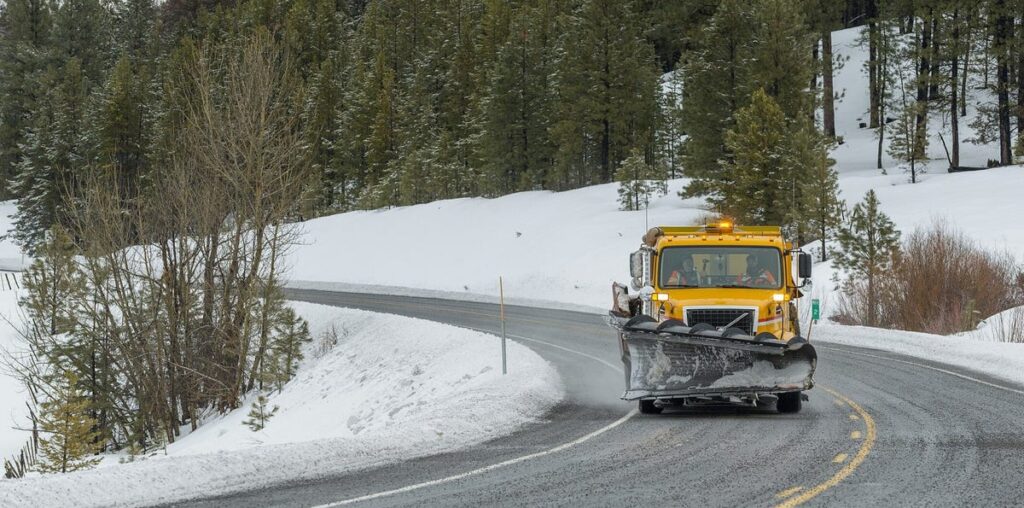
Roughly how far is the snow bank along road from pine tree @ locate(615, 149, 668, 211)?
32234 mm

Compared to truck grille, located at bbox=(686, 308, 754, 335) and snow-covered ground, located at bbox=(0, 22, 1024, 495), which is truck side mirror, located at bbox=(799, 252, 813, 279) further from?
snow-covered ground, located at bbox=(0, 22, 1024, 495)

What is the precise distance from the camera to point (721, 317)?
13023mm

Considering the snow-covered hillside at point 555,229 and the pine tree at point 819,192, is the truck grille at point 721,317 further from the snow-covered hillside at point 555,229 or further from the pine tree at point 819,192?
the snow-covered hillside at point 555,229

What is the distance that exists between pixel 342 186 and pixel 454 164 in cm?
1477

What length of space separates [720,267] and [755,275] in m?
0.48

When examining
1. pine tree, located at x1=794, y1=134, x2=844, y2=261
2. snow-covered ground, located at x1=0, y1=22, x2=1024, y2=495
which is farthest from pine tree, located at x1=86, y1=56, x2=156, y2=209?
pine tree, located at x1=794, y1=134, x2=844, y2=261

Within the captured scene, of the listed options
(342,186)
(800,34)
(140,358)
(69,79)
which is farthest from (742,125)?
(69,79)

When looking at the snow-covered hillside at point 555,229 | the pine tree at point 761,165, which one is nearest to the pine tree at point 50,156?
the snow-covered hillside at point 555,229

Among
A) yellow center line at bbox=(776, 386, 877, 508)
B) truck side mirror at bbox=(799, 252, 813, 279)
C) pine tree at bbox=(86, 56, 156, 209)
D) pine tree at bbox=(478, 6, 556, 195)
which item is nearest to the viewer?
yellow center line at bbox=(776, 386, 877, 508)

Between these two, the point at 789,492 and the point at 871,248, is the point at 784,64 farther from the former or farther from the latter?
the point at 789,492

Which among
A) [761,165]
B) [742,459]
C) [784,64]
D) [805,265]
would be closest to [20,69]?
[784,64]

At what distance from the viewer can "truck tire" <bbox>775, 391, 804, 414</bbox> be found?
12.7 meters

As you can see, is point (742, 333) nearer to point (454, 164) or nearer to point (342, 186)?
point (454, 164)

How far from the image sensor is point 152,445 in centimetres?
2519
